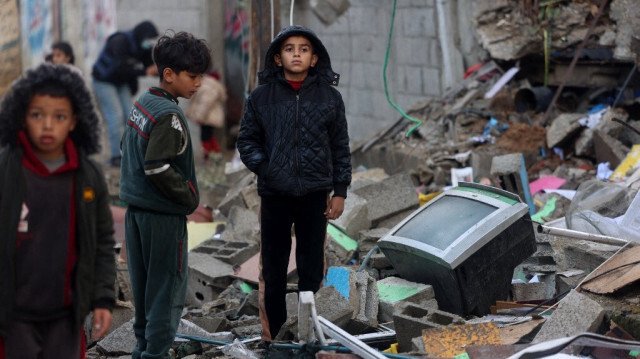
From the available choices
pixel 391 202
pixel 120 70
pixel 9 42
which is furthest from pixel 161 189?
pixel 9 42

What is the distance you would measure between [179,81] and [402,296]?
191 centimetres

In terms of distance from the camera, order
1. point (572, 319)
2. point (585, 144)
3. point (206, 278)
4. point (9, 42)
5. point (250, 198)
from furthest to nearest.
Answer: point (9, 42), point (585, 144), point (250, 198), point (206, 278), point (572, 319)

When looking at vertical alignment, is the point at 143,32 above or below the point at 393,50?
above

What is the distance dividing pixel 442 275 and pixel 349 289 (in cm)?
56

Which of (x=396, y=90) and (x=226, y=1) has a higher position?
(x=226, y=1)

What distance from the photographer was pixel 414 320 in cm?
484

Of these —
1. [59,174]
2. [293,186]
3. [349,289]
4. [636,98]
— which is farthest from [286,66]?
[636,98]

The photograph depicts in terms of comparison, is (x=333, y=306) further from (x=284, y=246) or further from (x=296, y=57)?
(x=296, y=57)

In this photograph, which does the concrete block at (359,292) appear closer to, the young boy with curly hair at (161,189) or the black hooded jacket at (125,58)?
the young boy with curly hair at (161,189)

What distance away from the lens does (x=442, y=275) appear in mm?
5441

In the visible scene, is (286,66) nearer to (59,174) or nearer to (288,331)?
(288,331)

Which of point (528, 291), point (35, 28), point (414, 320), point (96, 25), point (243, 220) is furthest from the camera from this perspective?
point (35, 28)

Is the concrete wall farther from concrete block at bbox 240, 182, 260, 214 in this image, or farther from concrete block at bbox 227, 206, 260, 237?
concrete block at bbox 227, 206, 260, 237

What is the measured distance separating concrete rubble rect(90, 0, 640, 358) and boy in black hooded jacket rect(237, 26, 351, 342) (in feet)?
0.82
